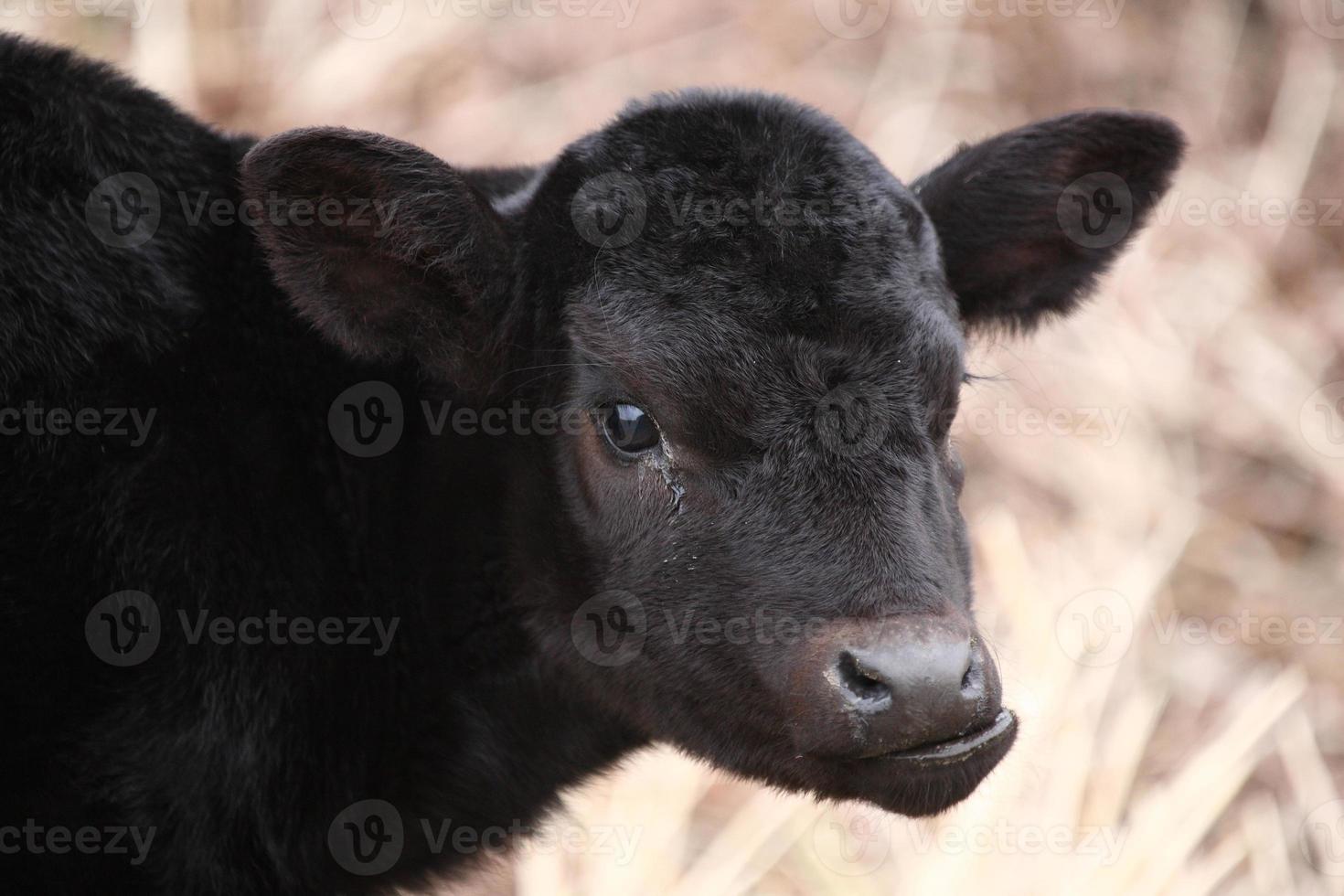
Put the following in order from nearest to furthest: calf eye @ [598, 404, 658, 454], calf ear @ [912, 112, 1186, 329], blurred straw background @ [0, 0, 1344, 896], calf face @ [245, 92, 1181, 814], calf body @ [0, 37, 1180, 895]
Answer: calf face @ [245, 92, 1181, 814], calf body @ [0, 37, 1180, 895], calf eye @ [598, 404, 658, 454], calf ear @ [912, 112, 1186, 329], blurred straw background @ [0, 0, 1344, 896]

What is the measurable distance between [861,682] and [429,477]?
1272mm

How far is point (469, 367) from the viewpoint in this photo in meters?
3.39

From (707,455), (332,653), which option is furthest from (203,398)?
(707,455)

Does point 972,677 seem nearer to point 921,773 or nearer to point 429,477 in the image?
point 921,773

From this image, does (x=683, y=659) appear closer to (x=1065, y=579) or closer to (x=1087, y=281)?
(x=1087, y=281)

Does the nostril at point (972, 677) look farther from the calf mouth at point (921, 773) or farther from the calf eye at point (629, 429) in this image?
the calf eye at point (629, 429)

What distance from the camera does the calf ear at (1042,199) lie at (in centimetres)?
383

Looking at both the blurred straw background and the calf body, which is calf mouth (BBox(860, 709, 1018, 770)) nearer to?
the calf body

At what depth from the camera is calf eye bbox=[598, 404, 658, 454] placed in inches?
125

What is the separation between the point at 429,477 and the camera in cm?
348

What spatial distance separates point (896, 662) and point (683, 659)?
26.0 inches

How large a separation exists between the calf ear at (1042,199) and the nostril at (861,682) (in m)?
1.46

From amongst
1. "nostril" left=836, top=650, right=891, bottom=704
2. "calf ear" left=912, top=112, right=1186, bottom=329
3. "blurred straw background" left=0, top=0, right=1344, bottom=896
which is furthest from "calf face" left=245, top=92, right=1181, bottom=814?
"blurred straw background" left=0, top=0, right=1344, bottom=896

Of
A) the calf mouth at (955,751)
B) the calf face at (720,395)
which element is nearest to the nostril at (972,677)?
the calf face at (720,395)
